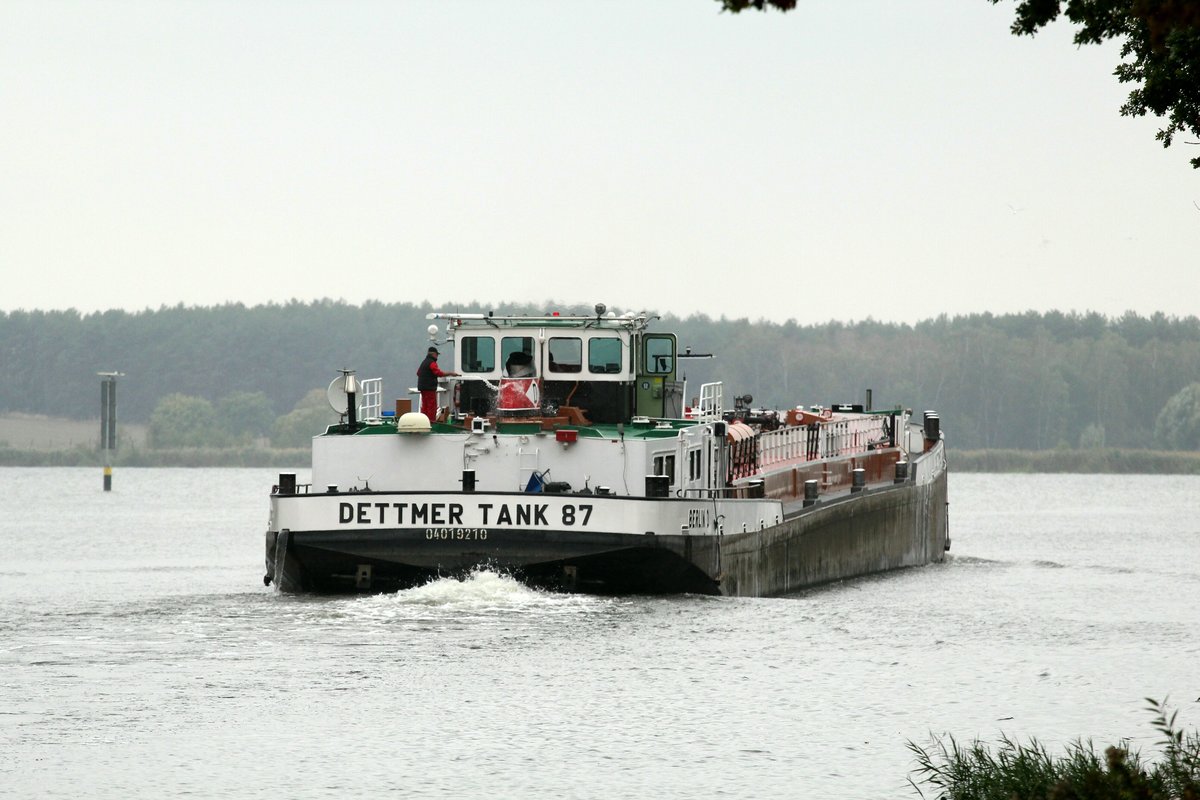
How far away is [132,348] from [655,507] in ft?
506

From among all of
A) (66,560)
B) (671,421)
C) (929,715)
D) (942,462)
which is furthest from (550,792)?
(942,462)

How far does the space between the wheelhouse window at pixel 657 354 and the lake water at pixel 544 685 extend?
4.60 metres

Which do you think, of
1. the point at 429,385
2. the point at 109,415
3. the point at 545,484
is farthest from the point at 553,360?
the point at 109,415

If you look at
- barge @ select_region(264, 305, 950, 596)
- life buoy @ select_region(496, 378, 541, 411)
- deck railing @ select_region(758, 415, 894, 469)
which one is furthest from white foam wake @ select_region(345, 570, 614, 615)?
deck railing @ select_region(758, 415, 894, 469)

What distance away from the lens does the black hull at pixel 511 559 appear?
26688mm

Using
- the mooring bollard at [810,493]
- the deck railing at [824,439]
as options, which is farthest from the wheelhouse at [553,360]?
the deck railing at [824,439]

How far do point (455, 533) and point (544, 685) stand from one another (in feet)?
16.7

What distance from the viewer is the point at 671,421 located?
104ft

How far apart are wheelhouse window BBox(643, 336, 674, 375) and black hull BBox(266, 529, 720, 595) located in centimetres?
492

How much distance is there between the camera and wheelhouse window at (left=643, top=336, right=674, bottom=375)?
32.3 metres

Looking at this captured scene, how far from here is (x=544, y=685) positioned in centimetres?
2198

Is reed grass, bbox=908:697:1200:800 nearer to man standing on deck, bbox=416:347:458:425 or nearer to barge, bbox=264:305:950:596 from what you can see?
barge, bbox=264:305:950:596

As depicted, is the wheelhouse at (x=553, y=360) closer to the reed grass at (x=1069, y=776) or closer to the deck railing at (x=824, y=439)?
the deck railing at (x=824, y=439)

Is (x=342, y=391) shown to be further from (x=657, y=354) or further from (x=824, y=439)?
(x=824, y=439)
